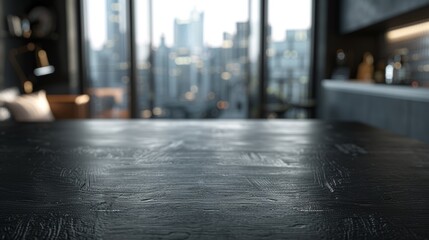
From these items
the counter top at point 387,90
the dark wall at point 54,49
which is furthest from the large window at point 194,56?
the counter top at point 387,90

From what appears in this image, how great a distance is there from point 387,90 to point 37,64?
13.7 feet

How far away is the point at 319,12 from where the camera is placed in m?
5.44

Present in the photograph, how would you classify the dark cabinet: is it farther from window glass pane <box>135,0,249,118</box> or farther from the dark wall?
the dark wall

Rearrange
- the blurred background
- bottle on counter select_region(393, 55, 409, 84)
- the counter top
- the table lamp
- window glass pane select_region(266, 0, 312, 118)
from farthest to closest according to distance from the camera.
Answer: window glass pane select_region(266, 0, 312, 118), the blurred background, the table lamp, bottle on counter select_region(393, 55, 409, 84), the counter top

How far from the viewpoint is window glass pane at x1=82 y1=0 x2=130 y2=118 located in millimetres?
5547

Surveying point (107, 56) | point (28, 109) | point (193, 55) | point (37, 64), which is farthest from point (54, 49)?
point (28, 109)

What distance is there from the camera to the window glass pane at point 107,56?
218 inches

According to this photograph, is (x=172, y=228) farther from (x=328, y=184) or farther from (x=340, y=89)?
(x=340, y=89)

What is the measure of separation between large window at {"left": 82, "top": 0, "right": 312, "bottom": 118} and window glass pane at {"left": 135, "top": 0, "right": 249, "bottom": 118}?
0.04 ft

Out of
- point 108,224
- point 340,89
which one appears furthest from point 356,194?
point 340,89

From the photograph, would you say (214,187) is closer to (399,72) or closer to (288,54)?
(399,72)

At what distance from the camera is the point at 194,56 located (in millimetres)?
5609

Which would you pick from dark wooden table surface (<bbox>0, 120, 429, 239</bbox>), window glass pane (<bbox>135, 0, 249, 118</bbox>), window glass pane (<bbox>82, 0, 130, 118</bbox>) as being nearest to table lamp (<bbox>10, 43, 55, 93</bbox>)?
window glass pane (<bbox>82, 0, 130, 118</bbox>)

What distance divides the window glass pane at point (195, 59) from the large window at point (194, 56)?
1 centimetres
